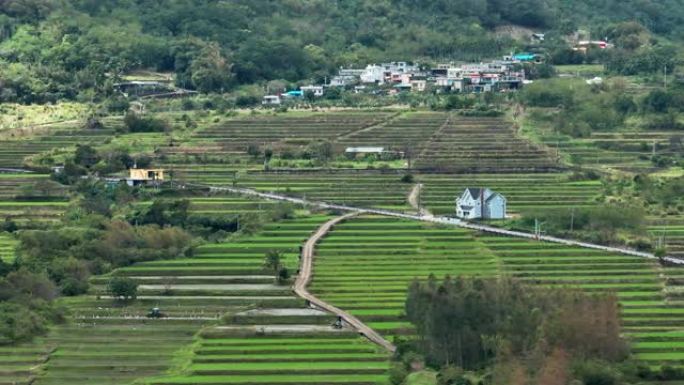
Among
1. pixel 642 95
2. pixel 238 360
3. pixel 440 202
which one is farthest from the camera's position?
pixel 642 95

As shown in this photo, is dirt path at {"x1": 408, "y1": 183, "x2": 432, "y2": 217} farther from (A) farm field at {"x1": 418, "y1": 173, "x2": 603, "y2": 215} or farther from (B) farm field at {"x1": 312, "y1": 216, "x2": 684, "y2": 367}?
(B) farm field at {"x1": 312, "y1": 216, "x2": 684, "y2": 367}

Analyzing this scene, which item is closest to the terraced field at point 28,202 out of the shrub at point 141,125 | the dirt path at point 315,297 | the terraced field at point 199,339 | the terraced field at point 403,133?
the terraced field at point 199,339

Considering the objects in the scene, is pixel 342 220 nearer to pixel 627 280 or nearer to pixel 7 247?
pixel 7 247

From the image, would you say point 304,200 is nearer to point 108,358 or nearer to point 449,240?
point 449,240

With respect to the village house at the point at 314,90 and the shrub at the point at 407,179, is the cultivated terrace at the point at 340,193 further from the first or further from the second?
the village house at the point at 314,90

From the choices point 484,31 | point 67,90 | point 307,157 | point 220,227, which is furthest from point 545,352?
point 484,31

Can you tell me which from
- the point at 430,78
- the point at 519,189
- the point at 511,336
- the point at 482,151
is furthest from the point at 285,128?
the point at 511,336

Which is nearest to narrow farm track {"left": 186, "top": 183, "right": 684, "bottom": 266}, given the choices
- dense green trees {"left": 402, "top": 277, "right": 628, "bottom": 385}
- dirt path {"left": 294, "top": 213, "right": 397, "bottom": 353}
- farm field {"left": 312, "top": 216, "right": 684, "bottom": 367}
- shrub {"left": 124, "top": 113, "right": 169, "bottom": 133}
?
farm field {"left": 312, "top": 216, "right": 684, "bottom": 367}
